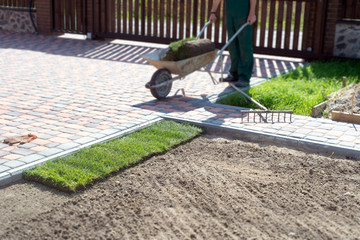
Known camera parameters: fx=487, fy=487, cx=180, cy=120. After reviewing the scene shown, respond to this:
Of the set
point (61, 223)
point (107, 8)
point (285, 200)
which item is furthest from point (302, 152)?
point (107, 8)

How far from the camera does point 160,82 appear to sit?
7.19m

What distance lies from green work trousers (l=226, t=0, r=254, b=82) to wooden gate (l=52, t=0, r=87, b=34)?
6.60 metres

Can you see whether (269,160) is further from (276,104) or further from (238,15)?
(238,15)

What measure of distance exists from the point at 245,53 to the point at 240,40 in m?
0.24

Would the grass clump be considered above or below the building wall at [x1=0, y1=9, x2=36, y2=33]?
below

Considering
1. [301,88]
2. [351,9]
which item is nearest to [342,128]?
[301,88]

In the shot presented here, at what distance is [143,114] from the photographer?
21.0 feet

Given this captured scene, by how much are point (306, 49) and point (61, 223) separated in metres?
8.89

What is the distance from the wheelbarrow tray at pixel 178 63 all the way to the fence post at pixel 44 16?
806 centimetres

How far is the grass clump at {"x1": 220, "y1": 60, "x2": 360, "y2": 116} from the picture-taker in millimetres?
7051

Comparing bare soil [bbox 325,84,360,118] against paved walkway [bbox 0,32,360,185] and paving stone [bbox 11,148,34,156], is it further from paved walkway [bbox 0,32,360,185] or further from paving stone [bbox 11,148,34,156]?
paving stone [bbox 11,148,34,156]

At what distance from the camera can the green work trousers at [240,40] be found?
8.02 meters

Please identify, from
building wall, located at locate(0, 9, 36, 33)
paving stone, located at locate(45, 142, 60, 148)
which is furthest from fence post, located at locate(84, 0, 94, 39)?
paving stone, located at locate(45, 142, 60, 148)

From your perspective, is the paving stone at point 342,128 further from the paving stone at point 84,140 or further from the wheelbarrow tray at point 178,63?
the paving stone at point 84,140
